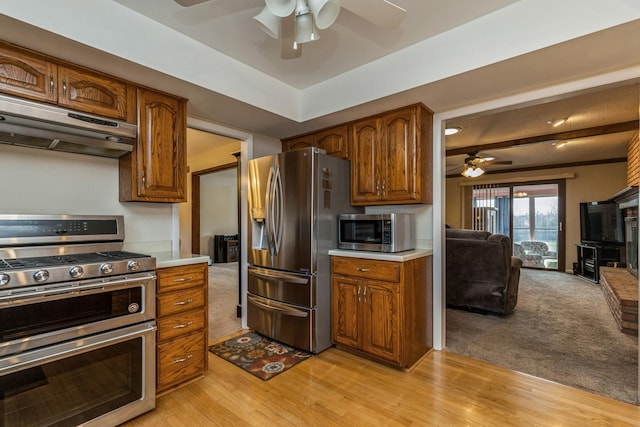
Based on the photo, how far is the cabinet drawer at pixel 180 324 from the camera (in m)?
2.09

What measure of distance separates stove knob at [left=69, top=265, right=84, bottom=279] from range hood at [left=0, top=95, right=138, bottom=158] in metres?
0.86

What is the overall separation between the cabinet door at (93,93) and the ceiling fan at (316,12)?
106cm

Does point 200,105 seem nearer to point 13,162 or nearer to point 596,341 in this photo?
point 13,162

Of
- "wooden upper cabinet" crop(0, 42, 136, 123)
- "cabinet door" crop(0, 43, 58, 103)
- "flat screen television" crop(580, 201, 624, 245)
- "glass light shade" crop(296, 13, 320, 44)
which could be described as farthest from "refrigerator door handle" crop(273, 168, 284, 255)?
"flat screen television" crop(580, 201, 624, 245)

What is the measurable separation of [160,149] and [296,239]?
4.30ft

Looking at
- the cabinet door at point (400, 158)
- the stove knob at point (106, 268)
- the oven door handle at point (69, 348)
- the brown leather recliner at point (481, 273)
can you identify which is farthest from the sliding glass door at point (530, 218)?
the stove knob at point (106, 268)

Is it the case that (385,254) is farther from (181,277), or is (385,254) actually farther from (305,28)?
(305,28)

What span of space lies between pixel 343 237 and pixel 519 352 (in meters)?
1.87

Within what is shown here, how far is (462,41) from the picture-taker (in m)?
2.12

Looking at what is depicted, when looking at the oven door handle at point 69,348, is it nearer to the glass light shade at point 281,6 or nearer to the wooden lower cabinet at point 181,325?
the wooden lower cabinet at point 181,325

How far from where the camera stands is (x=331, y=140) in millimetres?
3303

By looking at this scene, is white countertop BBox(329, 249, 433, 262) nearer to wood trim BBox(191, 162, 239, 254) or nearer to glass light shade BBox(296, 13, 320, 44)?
glass light shade BBox(296, 13, 320, 44)

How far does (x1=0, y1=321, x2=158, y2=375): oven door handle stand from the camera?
4.83 feet

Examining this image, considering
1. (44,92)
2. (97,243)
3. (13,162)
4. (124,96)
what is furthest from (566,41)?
(13,162)
